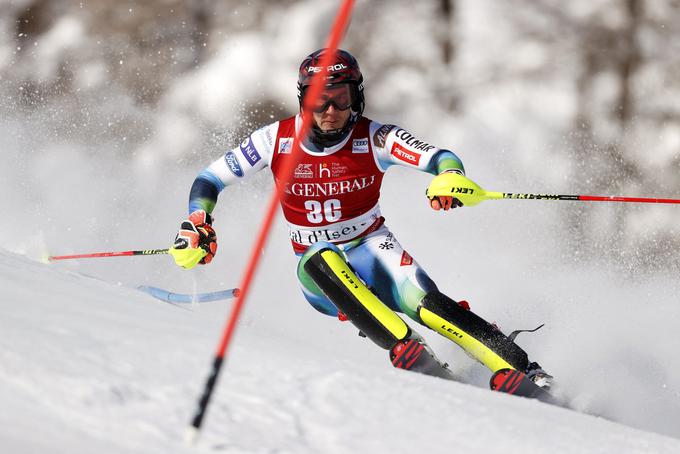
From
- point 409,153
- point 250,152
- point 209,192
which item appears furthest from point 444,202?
point 209,192

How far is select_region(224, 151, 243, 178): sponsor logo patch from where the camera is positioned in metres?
3.99

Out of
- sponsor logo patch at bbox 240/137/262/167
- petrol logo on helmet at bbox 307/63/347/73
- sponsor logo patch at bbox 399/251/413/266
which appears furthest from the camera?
sponsor logo patch at bbox 240/137/262/167

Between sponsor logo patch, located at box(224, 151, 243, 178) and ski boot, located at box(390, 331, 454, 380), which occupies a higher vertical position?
sponsor logo patch, located at box(224, 151, 243, 178)

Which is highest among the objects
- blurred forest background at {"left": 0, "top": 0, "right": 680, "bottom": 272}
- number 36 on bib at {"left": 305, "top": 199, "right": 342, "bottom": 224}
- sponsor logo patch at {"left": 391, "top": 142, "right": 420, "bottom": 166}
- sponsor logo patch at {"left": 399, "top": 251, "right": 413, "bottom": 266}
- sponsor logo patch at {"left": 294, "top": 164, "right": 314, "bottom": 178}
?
blurred forest background at {"left": 0, "top": 0, "right": 680, "bottom": 272}

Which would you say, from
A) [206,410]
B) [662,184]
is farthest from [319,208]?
[662,184]

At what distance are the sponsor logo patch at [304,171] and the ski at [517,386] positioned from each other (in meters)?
1.31

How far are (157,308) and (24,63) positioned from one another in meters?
7.86

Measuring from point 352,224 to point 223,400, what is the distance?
210 cm

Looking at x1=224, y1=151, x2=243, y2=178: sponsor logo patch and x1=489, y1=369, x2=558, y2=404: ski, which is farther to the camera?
x1=224, y1=151, x2=243, y2=178: sponsor logo patch

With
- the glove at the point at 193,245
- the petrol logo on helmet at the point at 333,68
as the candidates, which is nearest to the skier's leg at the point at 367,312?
the glove at the point at 193,245

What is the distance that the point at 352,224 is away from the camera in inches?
155

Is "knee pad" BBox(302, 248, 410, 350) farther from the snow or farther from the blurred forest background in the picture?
the blurred forest background

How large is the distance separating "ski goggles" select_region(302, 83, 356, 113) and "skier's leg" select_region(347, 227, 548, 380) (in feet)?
2.21

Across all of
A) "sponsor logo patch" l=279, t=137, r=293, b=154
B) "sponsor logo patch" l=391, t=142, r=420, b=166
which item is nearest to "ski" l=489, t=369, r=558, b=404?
"sponsor logo patch" l=391, t=142, r=420, b=166
